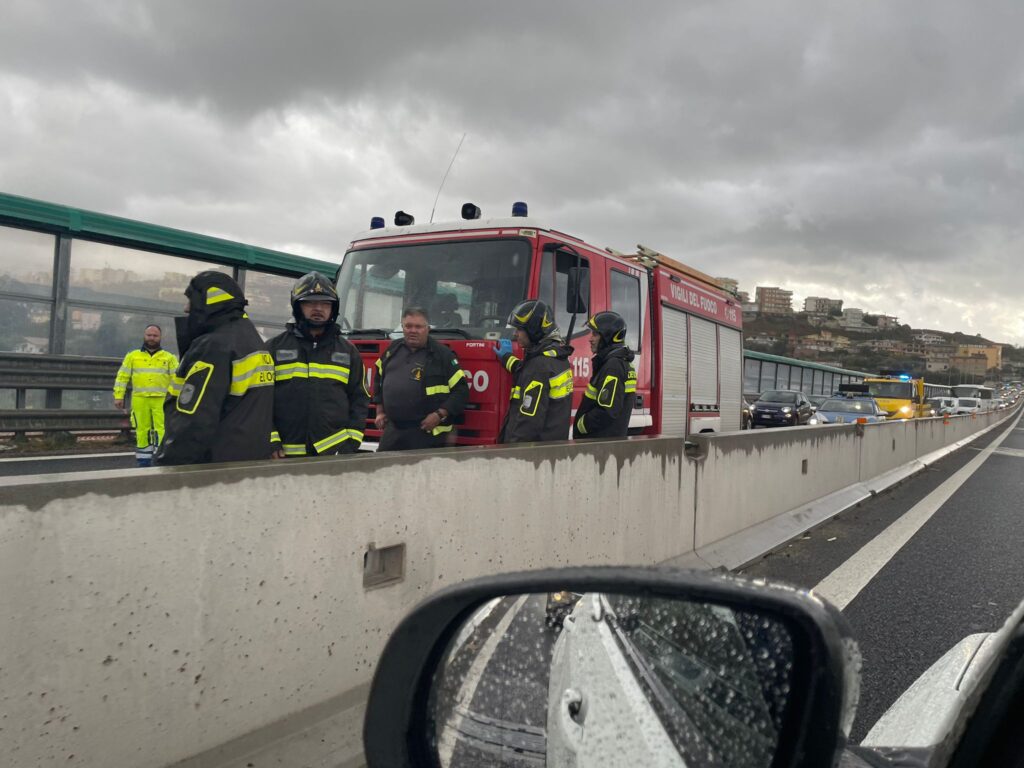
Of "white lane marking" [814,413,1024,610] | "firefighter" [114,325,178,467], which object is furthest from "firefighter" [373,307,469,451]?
"firefighter" [114,325,178,467]

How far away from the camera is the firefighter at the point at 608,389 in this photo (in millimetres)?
6266

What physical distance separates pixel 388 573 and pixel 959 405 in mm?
67538

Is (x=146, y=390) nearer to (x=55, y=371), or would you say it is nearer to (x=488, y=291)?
(x=55, y=371)

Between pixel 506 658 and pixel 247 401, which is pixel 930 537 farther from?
pixel 506 658

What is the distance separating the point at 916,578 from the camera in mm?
5805

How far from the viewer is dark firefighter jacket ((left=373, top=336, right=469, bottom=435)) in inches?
232

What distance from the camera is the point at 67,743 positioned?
1.97 meters

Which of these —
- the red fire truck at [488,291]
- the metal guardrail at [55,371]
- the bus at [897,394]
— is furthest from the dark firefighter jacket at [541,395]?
the bus at [897,394]

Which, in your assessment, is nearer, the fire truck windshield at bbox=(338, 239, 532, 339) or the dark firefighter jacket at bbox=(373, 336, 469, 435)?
the dark firefighter jacket at bbox=(373, 336, 469, 435)

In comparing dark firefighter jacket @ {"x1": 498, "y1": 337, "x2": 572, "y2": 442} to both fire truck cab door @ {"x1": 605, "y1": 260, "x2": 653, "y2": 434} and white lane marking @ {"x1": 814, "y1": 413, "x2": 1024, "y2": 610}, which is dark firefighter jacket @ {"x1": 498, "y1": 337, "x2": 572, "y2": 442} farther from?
white lane marking @ {"x1": 814, "y1": 413, "x2": 1024, "y2": 610}

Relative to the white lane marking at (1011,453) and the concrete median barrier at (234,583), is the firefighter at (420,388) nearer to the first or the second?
the concrete median barrier at (234,583)

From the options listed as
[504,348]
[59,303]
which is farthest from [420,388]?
[59,303]

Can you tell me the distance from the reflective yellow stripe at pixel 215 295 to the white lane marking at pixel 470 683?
3317mm

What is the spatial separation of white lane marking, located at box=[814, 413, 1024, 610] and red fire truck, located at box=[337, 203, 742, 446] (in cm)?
221
